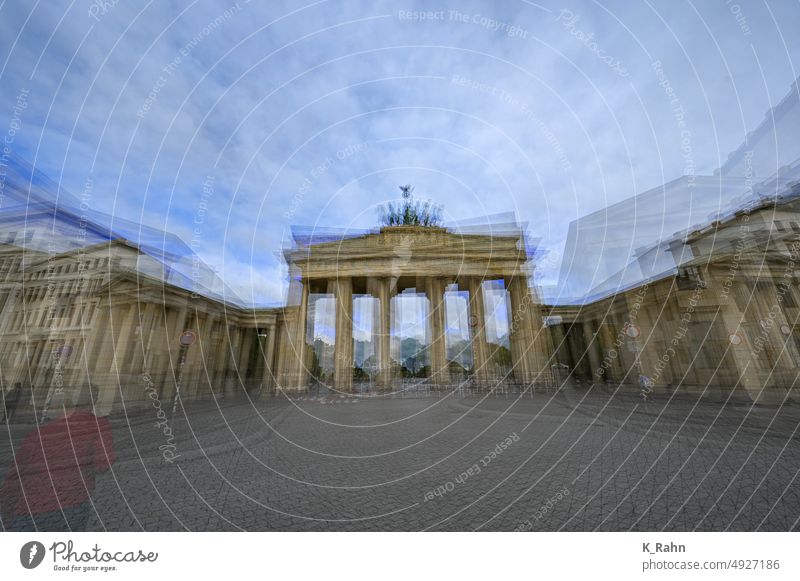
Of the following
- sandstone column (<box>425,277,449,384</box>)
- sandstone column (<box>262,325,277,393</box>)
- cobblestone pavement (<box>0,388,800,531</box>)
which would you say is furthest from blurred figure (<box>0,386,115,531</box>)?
sandstone column (<box>425,277,449,384</box>)

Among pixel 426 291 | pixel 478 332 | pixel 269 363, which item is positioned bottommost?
pixel 269 363

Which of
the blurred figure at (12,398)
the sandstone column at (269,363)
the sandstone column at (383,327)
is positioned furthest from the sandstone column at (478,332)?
the blurred figure at (12,398)

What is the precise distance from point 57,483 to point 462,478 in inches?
252

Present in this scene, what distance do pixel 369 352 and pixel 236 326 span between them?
457 inches

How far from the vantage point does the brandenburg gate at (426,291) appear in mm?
22125

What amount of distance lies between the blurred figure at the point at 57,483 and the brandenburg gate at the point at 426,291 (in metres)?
16.0

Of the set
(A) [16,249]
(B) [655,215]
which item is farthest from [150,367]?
(B) [655,215]

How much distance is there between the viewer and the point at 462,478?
180 inches

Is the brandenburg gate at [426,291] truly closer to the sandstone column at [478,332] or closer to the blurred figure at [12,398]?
the sandstone column at [478,332]

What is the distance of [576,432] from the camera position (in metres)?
7.78

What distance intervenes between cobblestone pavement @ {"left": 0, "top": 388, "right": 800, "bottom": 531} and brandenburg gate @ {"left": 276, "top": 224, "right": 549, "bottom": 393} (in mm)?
13317

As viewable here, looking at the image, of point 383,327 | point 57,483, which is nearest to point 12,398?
point 57,483

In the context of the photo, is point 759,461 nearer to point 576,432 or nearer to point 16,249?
point 576,432

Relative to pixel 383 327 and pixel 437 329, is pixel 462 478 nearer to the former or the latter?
pixel 383 327
